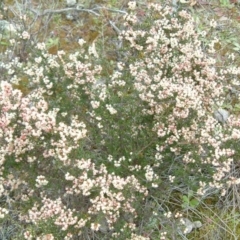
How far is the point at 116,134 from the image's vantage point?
301 centimetres

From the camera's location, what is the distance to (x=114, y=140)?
304 cm

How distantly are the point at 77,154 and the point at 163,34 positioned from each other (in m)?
1.23

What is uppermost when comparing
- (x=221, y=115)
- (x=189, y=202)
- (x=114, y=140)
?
(x=114, y=140)

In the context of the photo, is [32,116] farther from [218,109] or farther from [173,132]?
[218,109]

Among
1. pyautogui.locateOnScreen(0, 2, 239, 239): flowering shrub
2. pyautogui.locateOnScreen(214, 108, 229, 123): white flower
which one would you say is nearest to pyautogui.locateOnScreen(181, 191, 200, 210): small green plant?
pyautogui.locateOnScreen(0, 2, 239, 239): flowering shrub

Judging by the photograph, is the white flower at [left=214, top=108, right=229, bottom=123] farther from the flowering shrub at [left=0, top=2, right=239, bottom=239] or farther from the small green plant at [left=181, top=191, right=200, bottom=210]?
the small green plant at [left=181, top=191, right=200, bottom=210]

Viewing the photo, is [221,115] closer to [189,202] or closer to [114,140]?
[189,202]

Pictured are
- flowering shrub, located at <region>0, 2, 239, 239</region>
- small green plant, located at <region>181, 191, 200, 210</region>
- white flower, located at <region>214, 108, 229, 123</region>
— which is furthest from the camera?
white flower, located at <region>214, 108, 229, 123</region>

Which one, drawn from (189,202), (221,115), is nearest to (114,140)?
(189,202)

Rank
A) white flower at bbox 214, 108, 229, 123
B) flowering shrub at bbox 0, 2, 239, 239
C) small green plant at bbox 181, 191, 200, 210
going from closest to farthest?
flowering shrub at bbox 0, 2, 239, 239
small green plant at bbox 181, 191, 200, 210
white flower at bbox 214, 108, 229, 123

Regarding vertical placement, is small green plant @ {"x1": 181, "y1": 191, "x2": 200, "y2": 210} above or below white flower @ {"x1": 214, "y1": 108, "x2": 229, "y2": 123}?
below

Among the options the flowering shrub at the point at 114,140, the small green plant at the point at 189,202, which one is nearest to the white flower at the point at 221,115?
the flowering shrub at the point at 114,140

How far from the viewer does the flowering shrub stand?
263 cm

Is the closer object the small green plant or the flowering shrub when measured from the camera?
the flowering shrub
